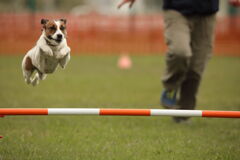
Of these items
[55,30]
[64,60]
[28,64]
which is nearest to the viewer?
[55,30]

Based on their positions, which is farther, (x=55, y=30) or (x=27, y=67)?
(x=27, y=67)

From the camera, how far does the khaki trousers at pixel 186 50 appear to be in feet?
18.3

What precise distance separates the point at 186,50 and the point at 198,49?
42 centimetres

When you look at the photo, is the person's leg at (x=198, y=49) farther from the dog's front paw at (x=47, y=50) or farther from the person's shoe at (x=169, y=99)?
the dog's front paw at (x=47, y=50)

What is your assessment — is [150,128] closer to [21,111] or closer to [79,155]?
[79,155]

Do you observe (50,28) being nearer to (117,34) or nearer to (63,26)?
(63,26)

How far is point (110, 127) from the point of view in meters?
5.74

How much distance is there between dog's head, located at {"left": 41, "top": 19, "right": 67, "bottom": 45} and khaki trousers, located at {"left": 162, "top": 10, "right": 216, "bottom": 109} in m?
1.76

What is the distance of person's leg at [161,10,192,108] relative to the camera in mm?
5516

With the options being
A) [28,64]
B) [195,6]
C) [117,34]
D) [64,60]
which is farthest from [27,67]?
[117,34]

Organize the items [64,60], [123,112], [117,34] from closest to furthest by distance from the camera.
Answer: [123,112] < [64,60] < [117,34]

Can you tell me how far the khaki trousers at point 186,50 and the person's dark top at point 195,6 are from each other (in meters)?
0.07

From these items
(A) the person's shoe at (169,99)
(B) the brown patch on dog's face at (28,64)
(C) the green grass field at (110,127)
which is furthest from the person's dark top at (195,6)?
(B) the brown patch on dog's face at (28,64)

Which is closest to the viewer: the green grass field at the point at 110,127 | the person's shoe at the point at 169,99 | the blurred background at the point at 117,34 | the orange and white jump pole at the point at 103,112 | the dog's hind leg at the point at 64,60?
the orange and white jump pole at the point at 103,112
